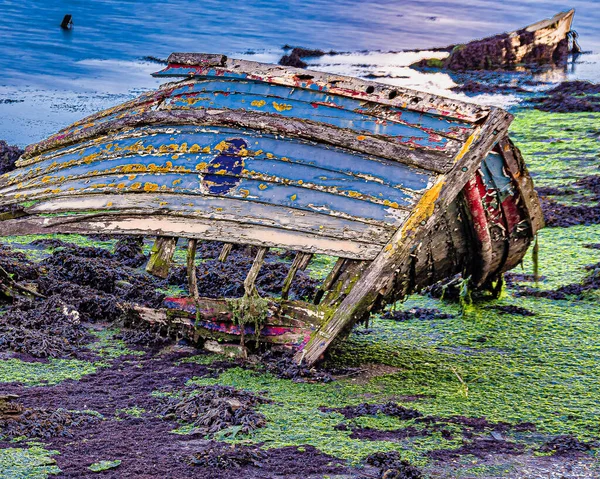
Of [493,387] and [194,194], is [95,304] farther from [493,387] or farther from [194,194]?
[493,387]

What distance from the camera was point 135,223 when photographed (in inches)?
184

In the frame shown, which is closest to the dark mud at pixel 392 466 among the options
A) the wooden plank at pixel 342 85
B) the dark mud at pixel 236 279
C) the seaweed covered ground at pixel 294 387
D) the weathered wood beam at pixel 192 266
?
the seaweed covered ground at pixel 294 387

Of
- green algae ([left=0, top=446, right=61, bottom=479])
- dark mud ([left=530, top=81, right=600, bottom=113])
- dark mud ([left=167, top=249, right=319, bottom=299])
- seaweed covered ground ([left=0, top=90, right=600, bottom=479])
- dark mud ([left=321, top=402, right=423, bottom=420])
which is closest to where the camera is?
green algae ([left=0, top=446, right=61, bottom=479])

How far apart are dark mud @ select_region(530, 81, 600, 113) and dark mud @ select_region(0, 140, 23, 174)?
291 inches

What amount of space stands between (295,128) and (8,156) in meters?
5.10

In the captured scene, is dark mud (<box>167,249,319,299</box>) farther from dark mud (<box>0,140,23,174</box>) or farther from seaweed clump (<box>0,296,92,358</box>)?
dark mud (<box>0,140,23,174</box>)

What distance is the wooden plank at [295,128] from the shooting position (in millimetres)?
4504

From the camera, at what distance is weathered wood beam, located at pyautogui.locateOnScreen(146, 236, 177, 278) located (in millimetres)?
4758

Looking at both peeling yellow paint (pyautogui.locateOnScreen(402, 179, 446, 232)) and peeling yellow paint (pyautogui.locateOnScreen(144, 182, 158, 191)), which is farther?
peeling yellow paint (pyautogui.locateOnScreen(144, 182, 158, 191))

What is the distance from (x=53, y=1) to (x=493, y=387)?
771 inches

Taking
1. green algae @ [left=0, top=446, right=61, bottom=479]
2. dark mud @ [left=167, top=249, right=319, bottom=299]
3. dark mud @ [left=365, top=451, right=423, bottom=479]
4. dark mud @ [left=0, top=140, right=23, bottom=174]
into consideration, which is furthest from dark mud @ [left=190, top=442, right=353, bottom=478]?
dark mud @ [left=0, top=140, right=23, bottom=174]

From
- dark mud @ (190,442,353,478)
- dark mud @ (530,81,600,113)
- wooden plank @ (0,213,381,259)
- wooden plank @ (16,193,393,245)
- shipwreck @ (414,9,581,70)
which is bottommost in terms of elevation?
dark mud @ (190,442,353,478)

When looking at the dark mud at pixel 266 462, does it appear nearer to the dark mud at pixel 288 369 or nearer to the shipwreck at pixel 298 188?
the dark mud at pixel 288 369

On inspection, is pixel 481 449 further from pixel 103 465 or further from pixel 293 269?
pixel 103 465
